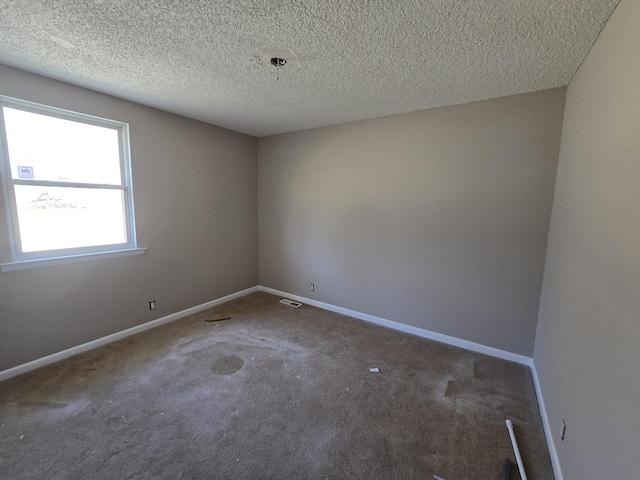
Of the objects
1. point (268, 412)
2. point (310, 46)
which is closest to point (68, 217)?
point (268, 412)

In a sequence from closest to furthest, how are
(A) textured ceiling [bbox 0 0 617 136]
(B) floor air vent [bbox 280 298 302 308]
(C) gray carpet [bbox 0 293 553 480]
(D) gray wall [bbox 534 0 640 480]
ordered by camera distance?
(D) gray wall [bbox 534 0 640 480] < (A) textured ceiling [bbox 0 0 617 136] < (C) gray carpet [bbox 0 293 553 480] < (B) floor air vent [bbox 280 298 302 308]

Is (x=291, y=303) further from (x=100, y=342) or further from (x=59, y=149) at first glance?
(x=59, y=149)

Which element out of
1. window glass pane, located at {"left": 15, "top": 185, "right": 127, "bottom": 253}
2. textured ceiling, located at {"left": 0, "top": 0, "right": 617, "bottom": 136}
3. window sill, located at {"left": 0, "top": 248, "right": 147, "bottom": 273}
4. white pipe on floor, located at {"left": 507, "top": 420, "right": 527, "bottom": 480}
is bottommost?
white pipe on floor, located at {"left": 507, "top": 420, "right": 527, "bottom": 480}

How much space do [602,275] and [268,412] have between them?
218 cm

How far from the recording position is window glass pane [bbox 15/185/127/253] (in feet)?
7.82

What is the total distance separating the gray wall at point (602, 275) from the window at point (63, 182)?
3.90m

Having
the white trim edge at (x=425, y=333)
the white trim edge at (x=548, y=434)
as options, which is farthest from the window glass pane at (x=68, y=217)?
the white trim edge at (x=548, y=434)

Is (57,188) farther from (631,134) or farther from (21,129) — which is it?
(631,134)

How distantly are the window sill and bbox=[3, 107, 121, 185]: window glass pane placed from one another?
0.74m

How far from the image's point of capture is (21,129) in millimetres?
2309

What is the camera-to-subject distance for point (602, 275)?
4.18ft

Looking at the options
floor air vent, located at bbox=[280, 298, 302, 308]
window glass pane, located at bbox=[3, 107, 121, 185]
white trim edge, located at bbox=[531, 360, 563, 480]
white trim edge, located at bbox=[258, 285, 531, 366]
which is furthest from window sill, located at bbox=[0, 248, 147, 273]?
white trim edge, located at bbox=[531, 360, 563, 480]


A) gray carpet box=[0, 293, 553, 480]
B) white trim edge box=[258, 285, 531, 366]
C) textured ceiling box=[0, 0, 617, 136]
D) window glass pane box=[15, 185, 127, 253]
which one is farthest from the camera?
white trim edge box=[258, 285, 531, 366]

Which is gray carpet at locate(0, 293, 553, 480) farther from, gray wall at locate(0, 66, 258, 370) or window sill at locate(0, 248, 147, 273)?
window sill at locate(0, 248, 147, 273)
